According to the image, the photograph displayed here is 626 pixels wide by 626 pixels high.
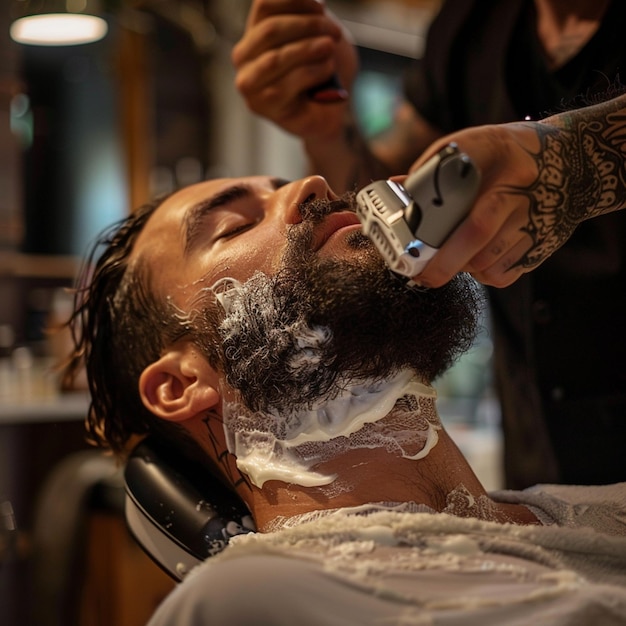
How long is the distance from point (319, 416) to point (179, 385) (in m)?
0.30

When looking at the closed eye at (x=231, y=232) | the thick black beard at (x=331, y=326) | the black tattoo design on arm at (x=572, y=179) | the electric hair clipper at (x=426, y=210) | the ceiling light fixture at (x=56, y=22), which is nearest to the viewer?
the electric hair clipper at (x=426, y=210)

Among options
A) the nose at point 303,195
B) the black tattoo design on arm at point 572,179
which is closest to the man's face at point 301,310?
the nose at point 303,195

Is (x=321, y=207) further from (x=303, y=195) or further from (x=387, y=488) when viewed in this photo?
(x=387, y=488)

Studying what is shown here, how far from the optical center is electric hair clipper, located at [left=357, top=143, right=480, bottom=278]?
98 cm

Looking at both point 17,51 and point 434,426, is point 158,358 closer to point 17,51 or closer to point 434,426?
point 434,426

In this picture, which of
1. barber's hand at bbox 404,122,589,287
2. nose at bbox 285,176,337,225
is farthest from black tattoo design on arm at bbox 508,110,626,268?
nose at bbox 285,176,337,225

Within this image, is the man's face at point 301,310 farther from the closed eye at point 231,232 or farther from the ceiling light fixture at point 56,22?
the ceiling light fixture at point 56,22

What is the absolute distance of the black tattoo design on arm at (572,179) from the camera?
110cm

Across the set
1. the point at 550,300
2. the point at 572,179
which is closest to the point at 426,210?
the point at 572,179

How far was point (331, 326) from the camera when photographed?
132cm

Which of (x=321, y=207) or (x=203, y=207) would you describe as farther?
(x=203, y=207)

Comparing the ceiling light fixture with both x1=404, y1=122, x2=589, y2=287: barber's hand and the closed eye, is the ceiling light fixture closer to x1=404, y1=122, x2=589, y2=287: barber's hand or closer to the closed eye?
the closed eye

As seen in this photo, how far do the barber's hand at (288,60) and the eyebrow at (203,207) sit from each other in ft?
1.06

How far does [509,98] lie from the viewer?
6.19 feet
